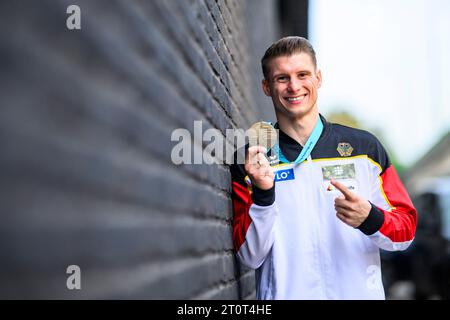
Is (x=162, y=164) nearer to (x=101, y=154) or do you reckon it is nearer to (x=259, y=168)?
(x=101, y=154)

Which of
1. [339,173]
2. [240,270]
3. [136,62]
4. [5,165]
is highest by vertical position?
[136,62]

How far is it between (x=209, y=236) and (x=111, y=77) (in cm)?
125

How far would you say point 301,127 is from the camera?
126 inches

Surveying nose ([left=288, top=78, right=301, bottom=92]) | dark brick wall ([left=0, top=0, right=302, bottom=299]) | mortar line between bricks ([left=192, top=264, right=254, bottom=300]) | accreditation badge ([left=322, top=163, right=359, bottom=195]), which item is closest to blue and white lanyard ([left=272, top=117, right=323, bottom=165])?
accreditation badge ([left=322, top=163, right=359, bottom=195])

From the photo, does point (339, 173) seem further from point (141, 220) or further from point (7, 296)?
point (7, 296)

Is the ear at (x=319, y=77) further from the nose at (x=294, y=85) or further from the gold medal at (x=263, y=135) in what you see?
the gold medal at (x=263, y=135)

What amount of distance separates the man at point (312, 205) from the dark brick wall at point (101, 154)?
14.2 inches

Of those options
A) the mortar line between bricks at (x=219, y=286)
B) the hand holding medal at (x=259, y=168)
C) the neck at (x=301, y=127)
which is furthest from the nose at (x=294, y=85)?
the mortar line between bricks at (x=219, y=286)

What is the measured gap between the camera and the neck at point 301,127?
3.21 meters

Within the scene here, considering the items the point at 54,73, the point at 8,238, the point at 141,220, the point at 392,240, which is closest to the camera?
the point at 8,238

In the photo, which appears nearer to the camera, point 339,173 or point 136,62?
point 136,62

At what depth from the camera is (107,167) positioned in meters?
1.57

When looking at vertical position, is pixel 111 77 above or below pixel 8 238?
above

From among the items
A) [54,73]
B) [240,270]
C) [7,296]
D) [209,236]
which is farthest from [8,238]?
[240,270]
